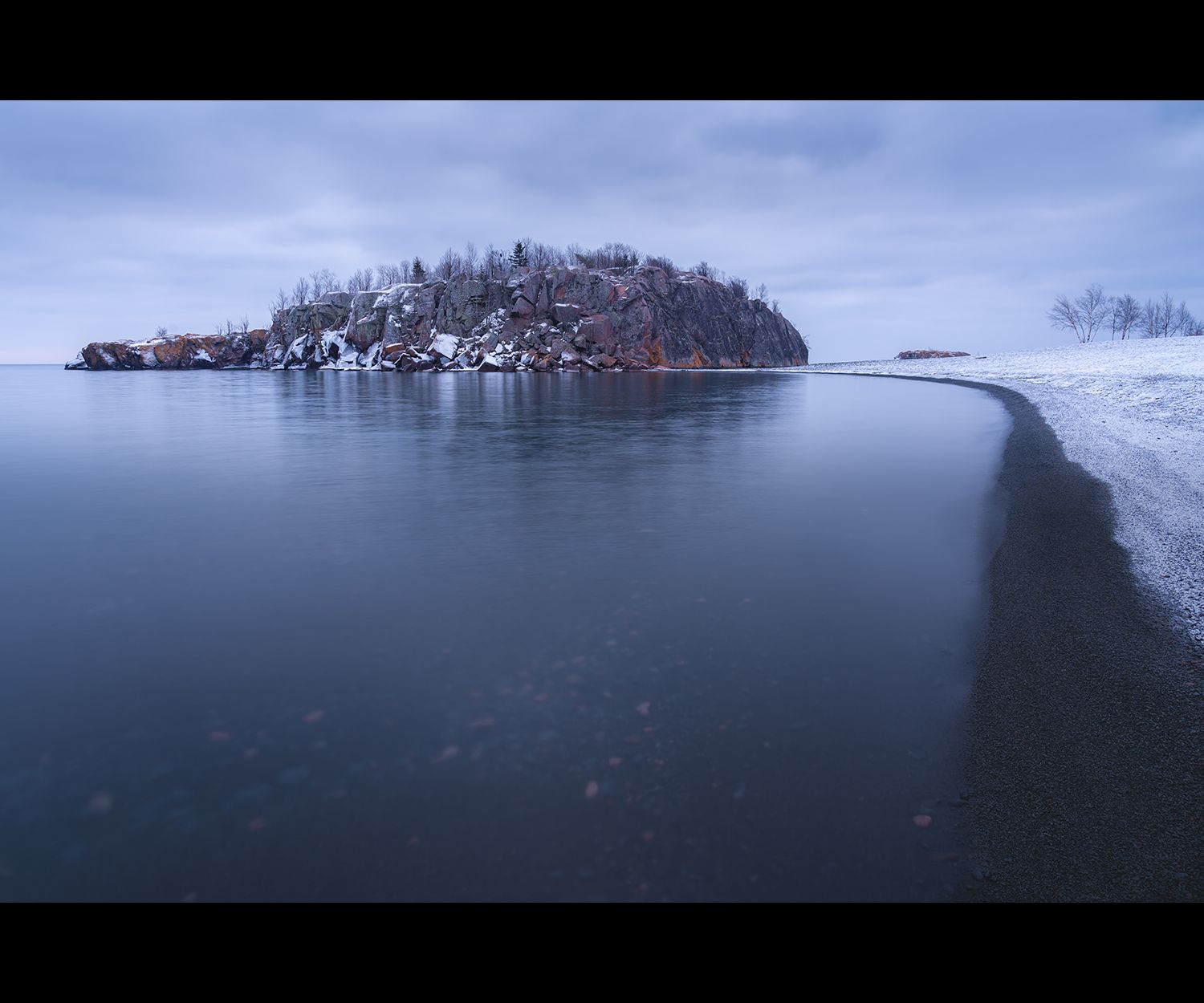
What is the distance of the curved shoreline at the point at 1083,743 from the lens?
321 cm

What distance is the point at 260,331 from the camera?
152 meters

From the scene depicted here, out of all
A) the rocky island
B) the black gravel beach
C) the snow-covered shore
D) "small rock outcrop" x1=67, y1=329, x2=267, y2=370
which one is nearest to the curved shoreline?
the black gravel beach

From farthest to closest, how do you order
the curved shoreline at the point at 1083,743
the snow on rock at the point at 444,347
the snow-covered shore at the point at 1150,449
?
1. the snow on rock at the point at 444,347
2. the snow-covered shore at the point at 1150,449
3. the curved shoreline at the point at 1083,743

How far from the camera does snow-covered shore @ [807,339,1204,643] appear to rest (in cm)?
733

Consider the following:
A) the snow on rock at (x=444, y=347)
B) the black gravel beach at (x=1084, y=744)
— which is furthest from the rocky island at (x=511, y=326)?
the black gravel beach at (x=1084, y=744)

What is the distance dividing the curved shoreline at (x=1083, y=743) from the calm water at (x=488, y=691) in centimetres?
27

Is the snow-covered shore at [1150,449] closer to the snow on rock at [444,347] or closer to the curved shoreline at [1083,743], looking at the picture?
the curved shoreline at [1083,743]

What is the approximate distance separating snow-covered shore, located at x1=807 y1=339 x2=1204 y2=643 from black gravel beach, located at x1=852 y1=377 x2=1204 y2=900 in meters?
0.42
